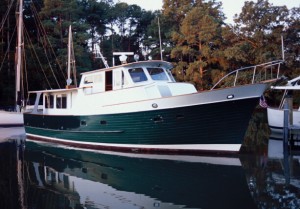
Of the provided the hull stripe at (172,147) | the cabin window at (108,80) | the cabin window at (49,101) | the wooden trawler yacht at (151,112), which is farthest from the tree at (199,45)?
the hull stripe at (172,147)

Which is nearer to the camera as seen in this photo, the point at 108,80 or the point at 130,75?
the point at 130,75

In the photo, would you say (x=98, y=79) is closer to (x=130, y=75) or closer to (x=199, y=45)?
(x=130, y=75)

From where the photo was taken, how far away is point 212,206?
711 centimetres

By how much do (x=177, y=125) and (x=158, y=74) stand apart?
280 cm

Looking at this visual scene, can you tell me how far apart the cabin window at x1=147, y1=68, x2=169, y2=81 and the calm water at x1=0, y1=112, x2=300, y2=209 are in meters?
3.20

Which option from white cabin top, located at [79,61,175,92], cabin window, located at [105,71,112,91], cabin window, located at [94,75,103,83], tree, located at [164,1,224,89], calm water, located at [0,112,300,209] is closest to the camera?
calm water, located at [0,112,300,209]

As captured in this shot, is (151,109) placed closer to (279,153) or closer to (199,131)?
(199,131)

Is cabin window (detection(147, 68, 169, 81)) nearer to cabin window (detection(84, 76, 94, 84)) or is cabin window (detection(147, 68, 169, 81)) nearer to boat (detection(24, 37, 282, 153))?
boat (detection(24, 37, 282, 153))

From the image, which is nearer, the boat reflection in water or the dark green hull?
the boat reflection in water

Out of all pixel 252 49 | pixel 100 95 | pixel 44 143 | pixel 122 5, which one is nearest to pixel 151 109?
pixel 100 95

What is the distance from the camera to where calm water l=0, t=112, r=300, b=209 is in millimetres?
7422

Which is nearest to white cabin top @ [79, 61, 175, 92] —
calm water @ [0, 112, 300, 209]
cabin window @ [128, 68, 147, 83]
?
cabin window @ [128, 68, 147, 83]

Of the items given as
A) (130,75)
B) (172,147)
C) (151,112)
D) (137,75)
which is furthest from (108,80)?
(172,147)

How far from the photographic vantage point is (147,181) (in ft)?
30.8
